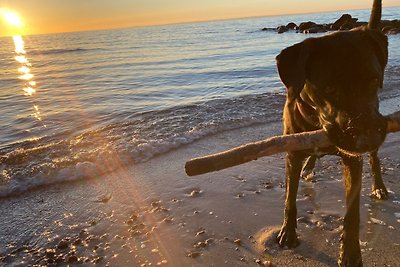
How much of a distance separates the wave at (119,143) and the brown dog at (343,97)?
12.7 ft

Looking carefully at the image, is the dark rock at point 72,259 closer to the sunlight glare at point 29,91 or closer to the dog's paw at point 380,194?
the dog's paw at point 380,194

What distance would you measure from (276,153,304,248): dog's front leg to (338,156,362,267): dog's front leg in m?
0.49

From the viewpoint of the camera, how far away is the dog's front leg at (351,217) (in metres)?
3.79

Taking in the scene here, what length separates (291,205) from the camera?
14.1 feet

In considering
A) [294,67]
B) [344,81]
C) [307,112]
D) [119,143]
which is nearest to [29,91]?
[119,143]

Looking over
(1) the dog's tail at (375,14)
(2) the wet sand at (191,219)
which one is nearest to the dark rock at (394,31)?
(2) the wet sand at (191,219)

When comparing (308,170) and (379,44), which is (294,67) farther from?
(308,170)

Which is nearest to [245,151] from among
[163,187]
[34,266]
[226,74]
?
[34,266]

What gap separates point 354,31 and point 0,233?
15.2ft

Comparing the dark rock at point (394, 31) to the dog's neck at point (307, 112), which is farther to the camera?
the dark rock at point (394, 31)

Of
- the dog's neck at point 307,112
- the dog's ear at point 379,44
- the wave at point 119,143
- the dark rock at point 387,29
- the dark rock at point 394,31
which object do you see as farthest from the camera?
the dark rock at point 387,29

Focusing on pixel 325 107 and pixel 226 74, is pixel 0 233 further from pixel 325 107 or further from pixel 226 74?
pixel 226 74

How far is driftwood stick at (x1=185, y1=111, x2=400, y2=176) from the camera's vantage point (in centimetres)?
292

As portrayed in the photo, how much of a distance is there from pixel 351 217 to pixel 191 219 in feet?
6.15
